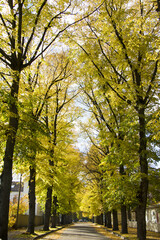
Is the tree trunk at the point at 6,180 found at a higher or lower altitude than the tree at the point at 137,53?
lower

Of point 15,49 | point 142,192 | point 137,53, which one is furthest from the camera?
point 137,53

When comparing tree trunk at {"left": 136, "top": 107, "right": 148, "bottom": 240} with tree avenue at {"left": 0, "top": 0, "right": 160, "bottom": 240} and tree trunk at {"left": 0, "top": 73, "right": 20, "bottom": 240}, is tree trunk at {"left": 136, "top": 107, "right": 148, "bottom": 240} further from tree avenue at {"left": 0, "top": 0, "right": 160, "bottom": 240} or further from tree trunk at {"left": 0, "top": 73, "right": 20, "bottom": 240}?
tree trunk at {"left": 0, "top": 73, "right": 20, "bottom": 240}

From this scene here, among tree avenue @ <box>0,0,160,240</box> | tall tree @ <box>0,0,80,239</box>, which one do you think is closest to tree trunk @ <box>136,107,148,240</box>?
tree avenue @ <box>0,0,160,240</box>

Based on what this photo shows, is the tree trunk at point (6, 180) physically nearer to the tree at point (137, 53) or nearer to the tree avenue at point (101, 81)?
the tree avenue at point (101, 81)

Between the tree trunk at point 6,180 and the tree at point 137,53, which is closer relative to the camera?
the tree trunk at point 6,180

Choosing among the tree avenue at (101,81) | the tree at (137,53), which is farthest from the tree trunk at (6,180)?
the tree at (137,53)

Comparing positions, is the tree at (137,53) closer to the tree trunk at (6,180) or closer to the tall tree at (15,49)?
the tall tree at (15,49)

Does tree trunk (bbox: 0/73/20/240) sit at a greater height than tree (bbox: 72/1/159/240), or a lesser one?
lesser

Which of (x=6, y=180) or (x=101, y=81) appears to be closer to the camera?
(x=6, y=180)

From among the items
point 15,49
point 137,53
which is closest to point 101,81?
point 137,53

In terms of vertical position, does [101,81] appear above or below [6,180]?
above

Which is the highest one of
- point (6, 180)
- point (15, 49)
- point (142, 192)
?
point (15, 49)

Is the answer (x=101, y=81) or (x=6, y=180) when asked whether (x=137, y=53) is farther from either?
(x=6, y=180)

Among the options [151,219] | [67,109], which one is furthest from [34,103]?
[151,219]
